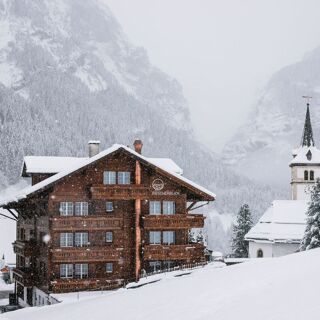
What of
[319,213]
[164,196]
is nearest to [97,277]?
[164,196]

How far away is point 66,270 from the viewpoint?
44906 millimetres

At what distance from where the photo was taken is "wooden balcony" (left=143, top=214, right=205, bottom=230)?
4628 centimetres

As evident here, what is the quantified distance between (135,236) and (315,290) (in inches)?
1051

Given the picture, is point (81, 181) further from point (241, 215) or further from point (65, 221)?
point (241, 215)

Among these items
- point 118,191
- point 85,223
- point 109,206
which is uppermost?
point 118,191

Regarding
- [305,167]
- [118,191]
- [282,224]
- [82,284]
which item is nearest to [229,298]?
[82,284]

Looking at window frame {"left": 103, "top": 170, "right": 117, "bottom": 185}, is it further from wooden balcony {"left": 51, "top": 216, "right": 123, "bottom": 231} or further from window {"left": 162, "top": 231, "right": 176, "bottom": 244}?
window {"left": 162, "top": 231, "right": 176, "bottom": 244}

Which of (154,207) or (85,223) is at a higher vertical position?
(154,207)

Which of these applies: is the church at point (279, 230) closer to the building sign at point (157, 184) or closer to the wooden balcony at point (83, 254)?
the building sign at point (157, 184)

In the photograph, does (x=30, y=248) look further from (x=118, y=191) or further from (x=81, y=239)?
(x=118, y=191)

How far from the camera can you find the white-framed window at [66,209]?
45094mm

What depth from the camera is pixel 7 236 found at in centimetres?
10569

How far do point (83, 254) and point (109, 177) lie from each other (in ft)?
18.4

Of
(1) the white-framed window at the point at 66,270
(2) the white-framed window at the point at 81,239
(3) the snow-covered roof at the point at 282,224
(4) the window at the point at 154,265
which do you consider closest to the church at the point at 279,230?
(3) the snow-covered roof at the point at 282,224
